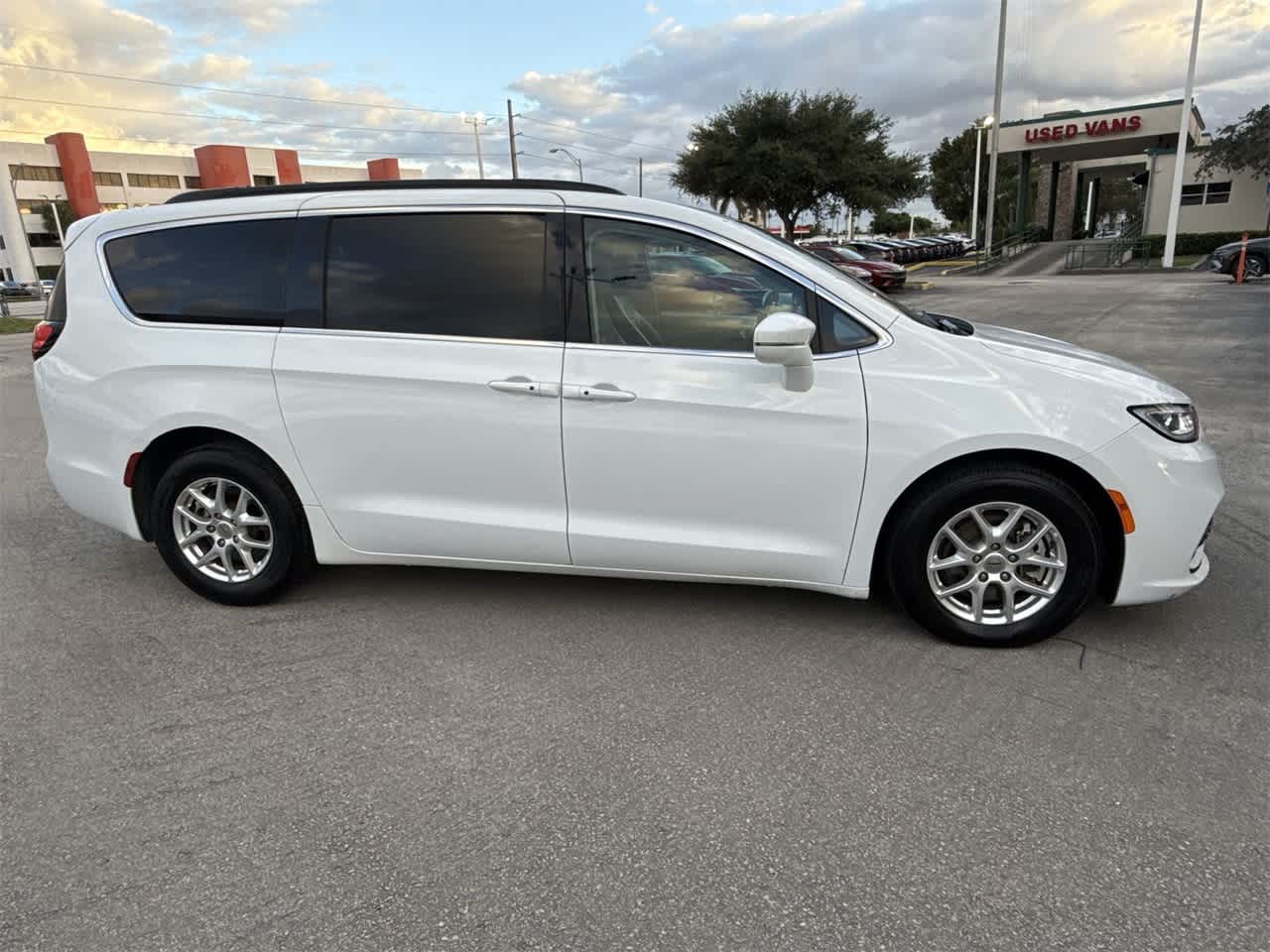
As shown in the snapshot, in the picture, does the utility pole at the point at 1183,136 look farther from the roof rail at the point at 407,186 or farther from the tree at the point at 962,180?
the tree at the point at 962,180

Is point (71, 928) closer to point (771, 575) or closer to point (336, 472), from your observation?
point (336, 472)

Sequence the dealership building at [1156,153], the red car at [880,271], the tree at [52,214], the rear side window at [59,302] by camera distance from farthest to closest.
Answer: the tree at [52,214] < the dealership building at [1156,153] < the red car at [880,271] < the rear side window at [59,302]

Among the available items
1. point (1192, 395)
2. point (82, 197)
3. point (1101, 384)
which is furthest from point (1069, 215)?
point (82, 197)

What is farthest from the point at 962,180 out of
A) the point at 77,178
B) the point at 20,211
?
the point at 20,211

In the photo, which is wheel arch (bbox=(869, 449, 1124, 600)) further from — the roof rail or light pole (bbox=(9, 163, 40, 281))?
light pole (bbox=(9, 163, 40, 281))

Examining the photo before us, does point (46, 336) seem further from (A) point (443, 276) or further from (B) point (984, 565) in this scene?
Result: (B) point (984, 565)

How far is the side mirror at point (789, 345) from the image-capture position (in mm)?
2992

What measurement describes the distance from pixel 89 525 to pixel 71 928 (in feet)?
12.1

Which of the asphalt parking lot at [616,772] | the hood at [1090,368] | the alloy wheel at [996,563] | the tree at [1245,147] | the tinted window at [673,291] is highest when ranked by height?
the tree at [1245,147]

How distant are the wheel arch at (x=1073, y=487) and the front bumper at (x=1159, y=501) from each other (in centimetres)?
5

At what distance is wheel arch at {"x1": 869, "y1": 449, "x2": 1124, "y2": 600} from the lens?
3133 millimetres

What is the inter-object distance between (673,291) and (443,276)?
38.1 inches

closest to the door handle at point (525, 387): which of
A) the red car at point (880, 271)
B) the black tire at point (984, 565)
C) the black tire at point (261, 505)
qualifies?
the black tire at point (261, 505)

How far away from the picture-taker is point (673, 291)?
10.9 feet
